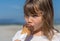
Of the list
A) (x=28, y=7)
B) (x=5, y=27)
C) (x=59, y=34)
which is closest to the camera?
(x=28, y=7)

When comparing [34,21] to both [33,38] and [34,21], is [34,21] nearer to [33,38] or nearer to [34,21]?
[34,21]

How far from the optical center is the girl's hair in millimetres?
1821

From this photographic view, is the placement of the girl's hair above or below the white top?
above

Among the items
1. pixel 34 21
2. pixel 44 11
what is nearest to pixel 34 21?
pixel 34 21

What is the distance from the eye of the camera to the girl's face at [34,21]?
71.5 inches

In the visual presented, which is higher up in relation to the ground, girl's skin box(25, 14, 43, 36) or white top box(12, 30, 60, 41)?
girl's skin box(25, 14, 43, 36)

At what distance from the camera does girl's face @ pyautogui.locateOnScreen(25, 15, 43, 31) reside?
182 cm

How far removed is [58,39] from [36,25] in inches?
7.8

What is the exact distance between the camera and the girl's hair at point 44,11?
182 centimetres

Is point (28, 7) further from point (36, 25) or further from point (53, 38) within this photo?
point (53, 38)

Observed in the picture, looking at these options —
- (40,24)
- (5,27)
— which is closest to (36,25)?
(40,24)

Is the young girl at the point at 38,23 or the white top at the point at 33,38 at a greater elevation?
the young girl at the point at 38,23

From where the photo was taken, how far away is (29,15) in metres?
1.83

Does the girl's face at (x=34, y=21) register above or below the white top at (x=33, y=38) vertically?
above
